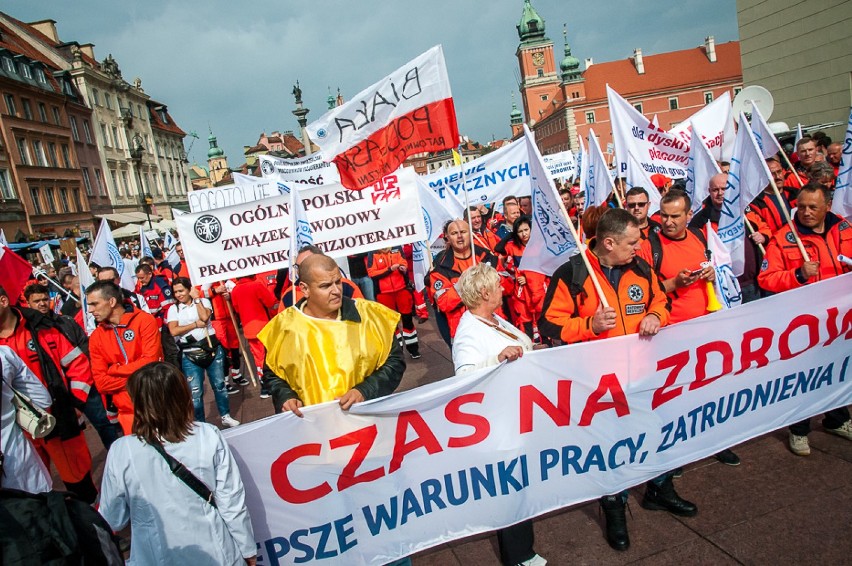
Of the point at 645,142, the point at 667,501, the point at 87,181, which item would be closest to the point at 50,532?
the point at 667,501

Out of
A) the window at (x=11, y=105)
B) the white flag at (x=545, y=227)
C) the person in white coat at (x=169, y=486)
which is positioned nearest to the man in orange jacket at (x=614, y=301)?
the white flag at (x=545, y=227)

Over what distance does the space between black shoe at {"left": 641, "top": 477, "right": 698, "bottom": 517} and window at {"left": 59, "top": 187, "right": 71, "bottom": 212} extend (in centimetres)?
4961

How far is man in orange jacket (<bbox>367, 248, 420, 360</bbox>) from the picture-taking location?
8.24 m

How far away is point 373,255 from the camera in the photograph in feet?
27.1

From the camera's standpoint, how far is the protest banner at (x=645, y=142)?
20.2ft

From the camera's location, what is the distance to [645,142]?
6.39m

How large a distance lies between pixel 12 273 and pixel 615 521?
526 centimetres

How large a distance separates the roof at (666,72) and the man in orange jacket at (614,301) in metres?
86.3

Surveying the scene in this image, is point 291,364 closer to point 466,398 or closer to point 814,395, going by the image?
point 466,398

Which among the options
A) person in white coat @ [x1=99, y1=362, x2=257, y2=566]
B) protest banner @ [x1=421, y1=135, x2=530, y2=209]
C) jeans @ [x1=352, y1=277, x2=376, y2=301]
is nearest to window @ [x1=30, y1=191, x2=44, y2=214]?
jeans @ [x1=352, y1=277, x2=376, y2=301]

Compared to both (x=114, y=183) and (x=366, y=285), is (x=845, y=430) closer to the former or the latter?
(x=366, y=285)

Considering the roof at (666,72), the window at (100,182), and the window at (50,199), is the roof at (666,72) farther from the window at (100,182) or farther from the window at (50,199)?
the window at (50,199)

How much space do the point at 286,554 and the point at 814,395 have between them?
347cm

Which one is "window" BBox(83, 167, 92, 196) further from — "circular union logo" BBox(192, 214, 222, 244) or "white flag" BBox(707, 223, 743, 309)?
"white flag" BBox(707, 223, 743, 309)
